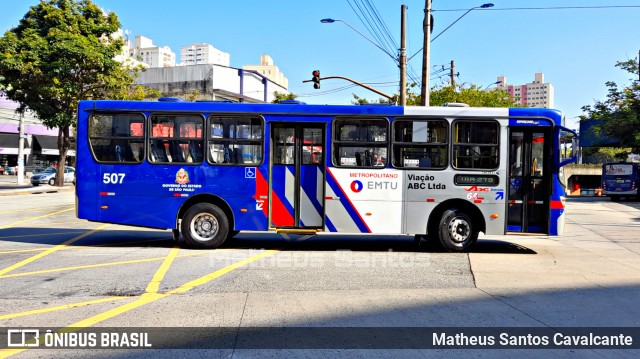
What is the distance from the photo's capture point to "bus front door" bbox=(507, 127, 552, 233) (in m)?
10.5

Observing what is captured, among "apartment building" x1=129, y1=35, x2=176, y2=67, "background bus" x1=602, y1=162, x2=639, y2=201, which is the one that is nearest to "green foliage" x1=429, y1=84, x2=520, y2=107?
"background bus" x1=602, y1=162, x2=639, y2=201

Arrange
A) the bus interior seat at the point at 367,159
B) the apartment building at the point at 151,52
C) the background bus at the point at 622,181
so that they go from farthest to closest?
the apartment building at the point at 151,52
the background bus at the point at 622,181
the bus interior seat at the point at 367,159

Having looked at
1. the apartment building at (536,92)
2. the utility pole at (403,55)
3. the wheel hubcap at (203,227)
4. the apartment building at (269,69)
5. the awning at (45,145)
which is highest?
the apartment building at (269,69)

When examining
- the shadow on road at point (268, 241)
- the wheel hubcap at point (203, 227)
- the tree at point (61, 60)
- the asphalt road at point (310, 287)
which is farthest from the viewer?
the tree at point (61, 60)

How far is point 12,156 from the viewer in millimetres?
60031

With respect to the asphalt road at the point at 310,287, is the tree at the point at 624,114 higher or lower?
higher

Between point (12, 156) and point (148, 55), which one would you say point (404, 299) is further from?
point (148, 55)

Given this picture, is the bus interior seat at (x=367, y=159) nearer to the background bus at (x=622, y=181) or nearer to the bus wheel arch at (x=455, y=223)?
the bus wheel arch at (x=455, y=223)

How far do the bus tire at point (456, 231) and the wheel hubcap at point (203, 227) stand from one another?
4703 mm

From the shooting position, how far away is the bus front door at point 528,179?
1052 cm

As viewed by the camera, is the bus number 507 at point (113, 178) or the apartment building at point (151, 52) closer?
the bus number 507 at point (113, 178)

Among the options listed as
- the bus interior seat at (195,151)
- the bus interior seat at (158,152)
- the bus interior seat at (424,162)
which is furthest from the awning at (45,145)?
the bus interior seat at (424,162)

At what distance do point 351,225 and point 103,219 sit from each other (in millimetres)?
5166

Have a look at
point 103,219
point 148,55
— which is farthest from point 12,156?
point 148,55
